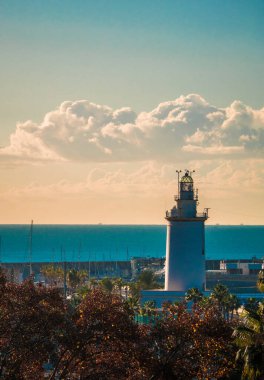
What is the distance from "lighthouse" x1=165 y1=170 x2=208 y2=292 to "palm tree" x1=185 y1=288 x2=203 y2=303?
3.36m

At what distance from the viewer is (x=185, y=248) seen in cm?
8056

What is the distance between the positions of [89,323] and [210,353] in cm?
A: 433

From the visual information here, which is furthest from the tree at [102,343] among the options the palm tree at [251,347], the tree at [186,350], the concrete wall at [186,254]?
the concrete wall at [186,254]

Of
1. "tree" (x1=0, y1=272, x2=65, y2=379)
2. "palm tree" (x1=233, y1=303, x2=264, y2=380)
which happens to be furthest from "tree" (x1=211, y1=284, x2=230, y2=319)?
"tree" (x1=0, y1=272, x2=65, y2=379)

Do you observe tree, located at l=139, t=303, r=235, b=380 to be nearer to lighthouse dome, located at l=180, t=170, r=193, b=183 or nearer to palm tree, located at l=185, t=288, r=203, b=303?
palm tree, located at l=185, t=288, r=203, b=303

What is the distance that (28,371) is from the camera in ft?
107

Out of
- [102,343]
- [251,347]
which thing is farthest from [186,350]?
[102,343]

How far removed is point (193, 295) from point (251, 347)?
44.4m

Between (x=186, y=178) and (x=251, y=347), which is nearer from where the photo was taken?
(x=251, y=347)

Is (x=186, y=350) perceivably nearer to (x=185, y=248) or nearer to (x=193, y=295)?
(x=193, y=295)

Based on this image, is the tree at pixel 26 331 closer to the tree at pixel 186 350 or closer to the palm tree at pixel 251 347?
the tree at pixel 186 350

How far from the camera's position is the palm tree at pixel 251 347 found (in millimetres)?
30516

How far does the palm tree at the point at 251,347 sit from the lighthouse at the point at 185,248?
4802 centimetres

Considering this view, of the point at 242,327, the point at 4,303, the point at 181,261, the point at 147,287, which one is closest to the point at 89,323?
the point at 4,303
